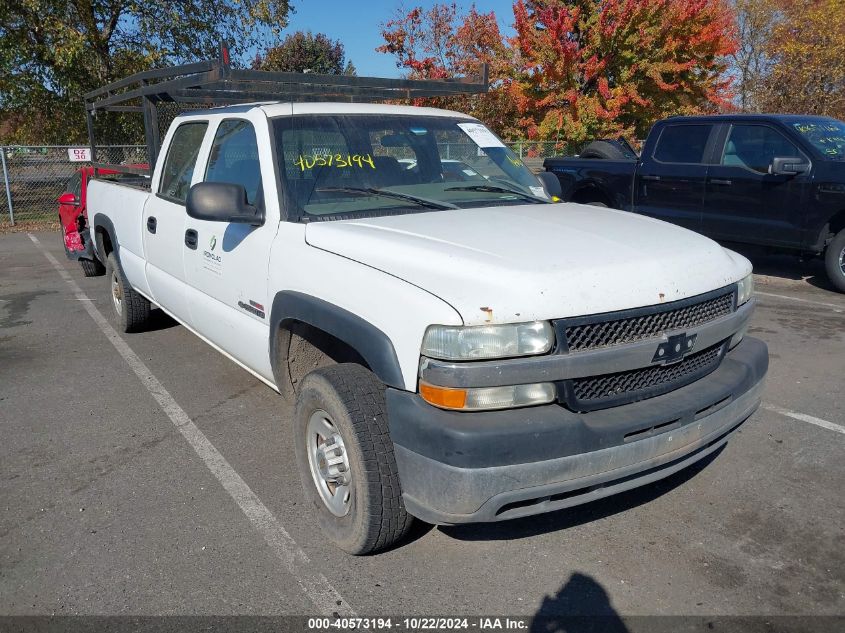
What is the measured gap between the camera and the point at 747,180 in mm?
8148

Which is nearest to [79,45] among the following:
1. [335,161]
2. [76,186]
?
[76,186]

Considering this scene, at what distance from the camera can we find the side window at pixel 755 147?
26.1 feet

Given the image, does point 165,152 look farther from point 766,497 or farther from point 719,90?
point 719,90

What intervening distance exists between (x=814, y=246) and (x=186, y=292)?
6.78 metres

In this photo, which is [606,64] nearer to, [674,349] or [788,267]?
[788,267]

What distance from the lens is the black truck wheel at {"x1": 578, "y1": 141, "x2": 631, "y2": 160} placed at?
10057 millimetres

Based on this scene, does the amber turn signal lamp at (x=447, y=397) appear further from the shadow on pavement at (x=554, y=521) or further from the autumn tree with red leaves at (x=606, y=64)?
the autumn tree with red leaves at (x=606, y=64)

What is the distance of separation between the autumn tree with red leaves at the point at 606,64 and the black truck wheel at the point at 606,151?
42.8 feet

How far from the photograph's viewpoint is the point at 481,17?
27.9 meters

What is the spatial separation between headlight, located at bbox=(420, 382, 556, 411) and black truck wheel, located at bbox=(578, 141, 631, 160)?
8.19 meters

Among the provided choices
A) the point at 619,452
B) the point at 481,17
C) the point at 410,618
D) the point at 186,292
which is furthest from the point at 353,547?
the point at 481,17

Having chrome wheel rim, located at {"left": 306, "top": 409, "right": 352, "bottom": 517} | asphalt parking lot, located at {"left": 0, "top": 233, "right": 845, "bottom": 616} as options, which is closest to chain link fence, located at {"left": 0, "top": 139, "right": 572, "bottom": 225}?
asphalt parking lot, located at {"left": 0, "top": 233, "right": 845, "bottom": 616}

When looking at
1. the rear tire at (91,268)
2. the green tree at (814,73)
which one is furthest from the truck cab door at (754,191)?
the green tree at (814,73)

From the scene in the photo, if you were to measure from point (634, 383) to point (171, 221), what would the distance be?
10.9 feet
